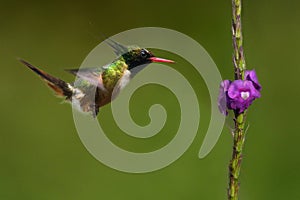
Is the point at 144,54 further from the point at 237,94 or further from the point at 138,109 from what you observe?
the point at 138,109

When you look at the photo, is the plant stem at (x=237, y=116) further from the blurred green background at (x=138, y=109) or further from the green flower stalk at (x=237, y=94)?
the blurred green background at (x=138, y=109)

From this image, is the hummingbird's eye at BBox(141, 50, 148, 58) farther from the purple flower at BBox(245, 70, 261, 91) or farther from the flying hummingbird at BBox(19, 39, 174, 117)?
the purple flower at BBox(245, 70, 261, 91)

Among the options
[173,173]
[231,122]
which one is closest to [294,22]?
[173,173]

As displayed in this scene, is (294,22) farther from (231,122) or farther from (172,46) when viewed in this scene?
(231,122)

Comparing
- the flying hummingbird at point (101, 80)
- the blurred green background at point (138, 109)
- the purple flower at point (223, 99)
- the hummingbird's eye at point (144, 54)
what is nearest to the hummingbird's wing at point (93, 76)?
the flying hummingbird at point (101, 80)

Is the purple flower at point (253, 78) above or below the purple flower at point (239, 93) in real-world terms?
above

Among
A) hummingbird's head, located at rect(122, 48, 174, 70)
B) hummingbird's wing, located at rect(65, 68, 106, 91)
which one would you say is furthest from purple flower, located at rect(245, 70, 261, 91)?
hummingbird's wing, located at rect(65, 68, 106, 91)

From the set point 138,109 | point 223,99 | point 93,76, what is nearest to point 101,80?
point 93,76
